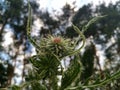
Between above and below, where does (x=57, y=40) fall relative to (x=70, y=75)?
above

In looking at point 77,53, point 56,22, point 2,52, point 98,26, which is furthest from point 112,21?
point 77,53

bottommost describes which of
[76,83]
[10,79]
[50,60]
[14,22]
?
[76,83]

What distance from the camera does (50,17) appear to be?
40.2 m

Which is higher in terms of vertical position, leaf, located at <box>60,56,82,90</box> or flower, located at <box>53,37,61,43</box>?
flower, located at <box>53,37,61,43</box>

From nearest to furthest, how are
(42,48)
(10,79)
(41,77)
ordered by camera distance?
(41,77), (42,48), (10,79)

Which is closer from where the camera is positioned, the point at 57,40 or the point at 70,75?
the point at 70,75

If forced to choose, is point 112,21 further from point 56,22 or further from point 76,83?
point 76,83

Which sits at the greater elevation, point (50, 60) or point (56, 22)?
point (56, 22)

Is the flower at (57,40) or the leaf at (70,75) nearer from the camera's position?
the leaf at (70,75)

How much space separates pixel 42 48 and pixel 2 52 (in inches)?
1452

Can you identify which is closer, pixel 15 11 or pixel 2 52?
pixel 15 11

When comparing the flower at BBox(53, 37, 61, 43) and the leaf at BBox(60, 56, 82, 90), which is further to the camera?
the flower at BBox(53, 37, 61, 43)

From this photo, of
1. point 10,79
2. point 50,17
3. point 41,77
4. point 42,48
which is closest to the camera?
point 41,77

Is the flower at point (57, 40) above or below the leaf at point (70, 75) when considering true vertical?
above
